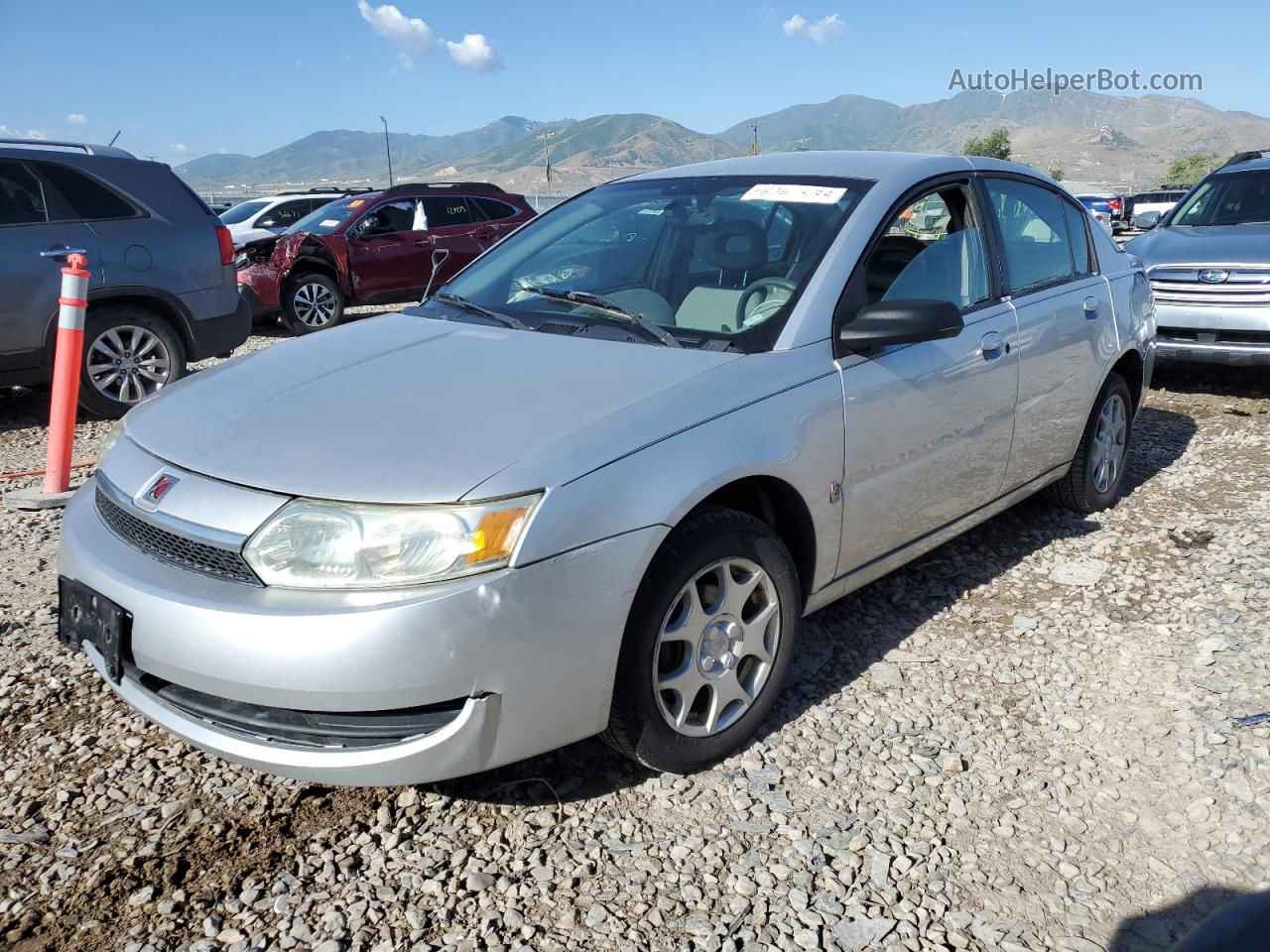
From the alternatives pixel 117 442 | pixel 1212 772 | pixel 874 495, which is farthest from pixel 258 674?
pixel 1212 772

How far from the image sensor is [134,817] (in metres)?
2.62

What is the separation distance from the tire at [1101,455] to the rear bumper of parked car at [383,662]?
2.96 metres

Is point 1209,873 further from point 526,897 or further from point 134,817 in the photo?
point 134,817

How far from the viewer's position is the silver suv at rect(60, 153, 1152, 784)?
7.34 feet

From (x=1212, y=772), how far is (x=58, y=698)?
11.2ft

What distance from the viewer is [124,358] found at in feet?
22.6

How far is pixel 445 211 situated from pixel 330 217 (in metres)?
1.37

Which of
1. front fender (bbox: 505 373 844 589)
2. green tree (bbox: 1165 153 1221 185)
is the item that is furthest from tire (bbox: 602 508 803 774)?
green tree (bbox: 1165 153 1221 185)

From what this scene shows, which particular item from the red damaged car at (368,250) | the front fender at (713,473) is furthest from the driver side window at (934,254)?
the red damaged car at (368,250)

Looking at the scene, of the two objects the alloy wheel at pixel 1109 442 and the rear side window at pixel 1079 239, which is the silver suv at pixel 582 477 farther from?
the alloy wheel at pixel 1109 442

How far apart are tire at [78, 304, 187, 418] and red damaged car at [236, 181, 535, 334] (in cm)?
423

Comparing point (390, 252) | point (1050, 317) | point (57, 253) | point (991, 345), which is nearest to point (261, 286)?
point (390, 252)

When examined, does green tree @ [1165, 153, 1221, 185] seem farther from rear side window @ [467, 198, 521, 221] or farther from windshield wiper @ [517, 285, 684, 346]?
windshield wiper @ [517, 285, 684, 346]

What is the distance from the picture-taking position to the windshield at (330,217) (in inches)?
464
